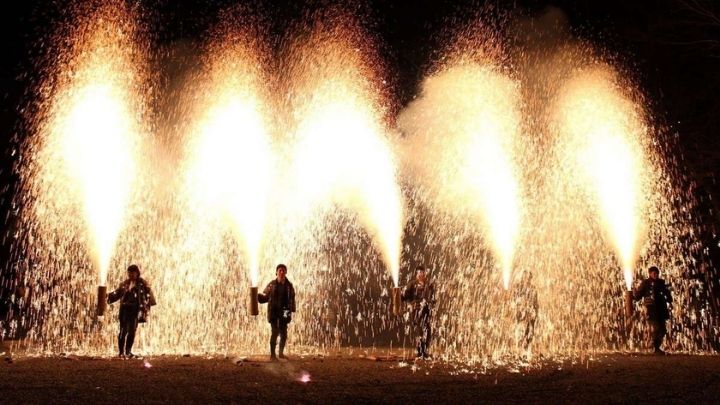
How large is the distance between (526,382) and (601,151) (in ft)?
34.3

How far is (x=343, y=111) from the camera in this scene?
64.4ft

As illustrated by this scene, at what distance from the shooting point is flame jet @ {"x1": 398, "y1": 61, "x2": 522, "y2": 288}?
61.6 feet

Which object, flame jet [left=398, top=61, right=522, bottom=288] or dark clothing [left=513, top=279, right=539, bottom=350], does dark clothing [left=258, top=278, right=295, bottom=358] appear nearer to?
dark clothing [left=513, top=279, right=539, bottom=350]

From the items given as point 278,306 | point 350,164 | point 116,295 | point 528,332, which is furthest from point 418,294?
point 350,164

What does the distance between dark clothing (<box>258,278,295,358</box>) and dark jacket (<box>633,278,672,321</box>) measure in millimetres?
6453

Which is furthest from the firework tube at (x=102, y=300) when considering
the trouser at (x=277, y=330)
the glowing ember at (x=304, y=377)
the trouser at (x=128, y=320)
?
the glowing ember at (x=304, y=377)

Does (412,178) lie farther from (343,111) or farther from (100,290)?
(100,290)

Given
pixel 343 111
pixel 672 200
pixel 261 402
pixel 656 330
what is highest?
pixel 343 111

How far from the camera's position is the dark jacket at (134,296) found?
12117 mm

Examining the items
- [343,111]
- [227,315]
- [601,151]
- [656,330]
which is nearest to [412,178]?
[343,111]

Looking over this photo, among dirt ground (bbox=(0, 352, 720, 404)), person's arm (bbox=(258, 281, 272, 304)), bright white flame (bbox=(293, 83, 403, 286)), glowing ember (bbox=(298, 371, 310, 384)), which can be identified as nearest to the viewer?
dirt ground (bbox=(0, 352, 720, 404))

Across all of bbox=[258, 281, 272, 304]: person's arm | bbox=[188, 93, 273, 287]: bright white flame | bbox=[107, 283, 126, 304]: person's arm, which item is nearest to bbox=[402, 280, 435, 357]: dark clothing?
bbox=[258, 281, 272, 304]: person's arm

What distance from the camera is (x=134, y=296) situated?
12.1 meters

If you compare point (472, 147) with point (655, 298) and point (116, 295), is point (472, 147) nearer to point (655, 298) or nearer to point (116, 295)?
point (655, 298)
